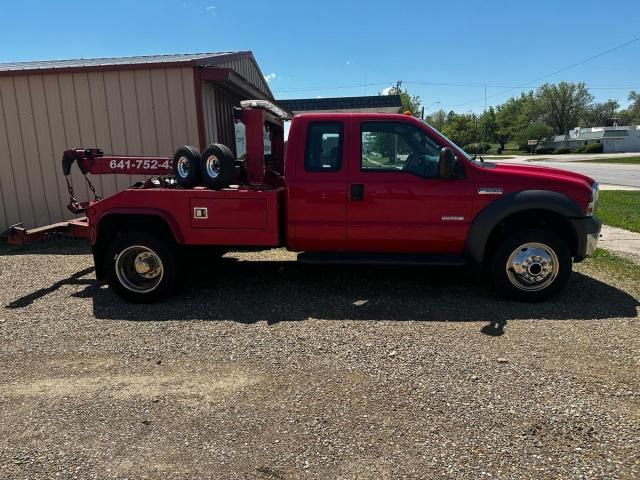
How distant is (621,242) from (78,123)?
1013 cm

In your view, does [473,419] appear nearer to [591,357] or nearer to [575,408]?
[575,408]

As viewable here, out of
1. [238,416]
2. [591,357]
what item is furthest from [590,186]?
[238,416]

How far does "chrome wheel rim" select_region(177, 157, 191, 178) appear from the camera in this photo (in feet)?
17.7

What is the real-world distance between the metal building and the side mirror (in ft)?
17.6

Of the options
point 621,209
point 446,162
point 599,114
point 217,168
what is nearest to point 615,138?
point 599,114

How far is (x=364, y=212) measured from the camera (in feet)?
17.1

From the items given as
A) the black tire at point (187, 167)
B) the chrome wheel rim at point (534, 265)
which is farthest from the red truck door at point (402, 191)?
the black tire at point (187, 167)

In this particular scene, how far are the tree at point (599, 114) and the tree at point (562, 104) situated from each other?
3.56 m

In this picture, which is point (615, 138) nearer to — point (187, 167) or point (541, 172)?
point (541, 172)

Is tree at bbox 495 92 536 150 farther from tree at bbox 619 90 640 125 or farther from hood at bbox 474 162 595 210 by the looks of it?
hood at bbox 474 162 595 210

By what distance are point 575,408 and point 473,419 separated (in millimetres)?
724

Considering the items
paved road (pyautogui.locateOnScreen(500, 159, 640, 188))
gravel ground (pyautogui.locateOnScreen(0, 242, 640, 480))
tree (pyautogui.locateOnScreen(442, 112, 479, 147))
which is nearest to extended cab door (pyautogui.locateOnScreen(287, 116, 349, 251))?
gravel ground (pyautogui.locateOnScreen(0, 242, 640, 480))

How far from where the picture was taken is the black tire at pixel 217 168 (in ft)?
17.3

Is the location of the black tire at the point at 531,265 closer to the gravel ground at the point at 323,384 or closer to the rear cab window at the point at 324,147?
the gravel ground at the point at 323,384
